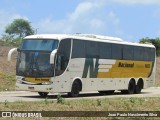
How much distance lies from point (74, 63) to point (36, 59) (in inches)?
87.2

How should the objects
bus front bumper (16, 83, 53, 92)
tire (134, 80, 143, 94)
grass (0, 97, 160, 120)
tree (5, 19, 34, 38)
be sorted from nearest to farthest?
grass (0, 97, 160, 120), bus front bumper (16, 83, 53, 92), tire (134, 80, 143, 94), tree (5, 19, 34, 38)

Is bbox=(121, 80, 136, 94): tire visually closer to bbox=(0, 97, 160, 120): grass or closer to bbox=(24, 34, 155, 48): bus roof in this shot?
bbox=(24, 34, 155, 48): bus roof

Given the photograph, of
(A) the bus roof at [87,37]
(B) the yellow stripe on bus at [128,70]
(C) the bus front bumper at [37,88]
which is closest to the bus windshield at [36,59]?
(A) the bus roof at [87,37]

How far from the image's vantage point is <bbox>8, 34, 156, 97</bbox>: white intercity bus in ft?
88.6

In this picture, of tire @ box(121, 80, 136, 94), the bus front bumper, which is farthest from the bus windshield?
tire @ box(121, 80, 136, 94)

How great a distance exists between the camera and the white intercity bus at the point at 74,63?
2700 centimetres

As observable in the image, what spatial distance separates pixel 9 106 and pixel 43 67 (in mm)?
8564

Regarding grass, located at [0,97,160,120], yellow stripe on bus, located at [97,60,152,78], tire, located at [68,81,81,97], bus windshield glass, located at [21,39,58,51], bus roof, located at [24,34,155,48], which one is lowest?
grass, located at [0,97,160,120]

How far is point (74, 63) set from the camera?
28188 mm

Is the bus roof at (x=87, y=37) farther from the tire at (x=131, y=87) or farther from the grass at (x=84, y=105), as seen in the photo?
the grass at (x=84, y=105)

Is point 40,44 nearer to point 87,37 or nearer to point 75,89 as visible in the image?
point 75,89

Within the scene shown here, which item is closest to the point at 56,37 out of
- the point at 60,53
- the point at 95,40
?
the point at 60,53

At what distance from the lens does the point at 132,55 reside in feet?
113

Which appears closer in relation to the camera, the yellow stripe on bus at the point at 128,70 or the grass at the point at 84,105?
the grass at the point at 84,105
